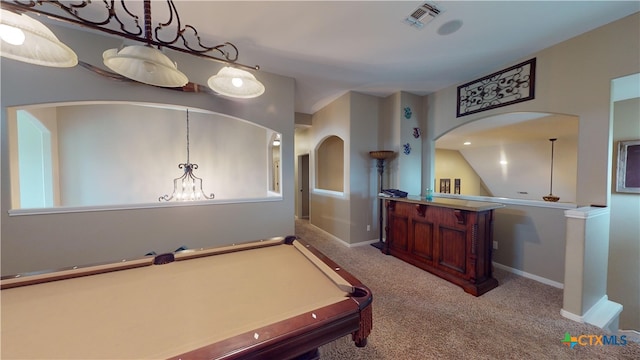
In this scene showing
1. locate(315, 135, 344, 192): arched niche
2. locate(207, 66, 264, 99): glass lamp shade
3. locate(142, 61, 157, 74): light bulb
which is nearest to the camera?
locate(142, 61, 157, 74): light bulb

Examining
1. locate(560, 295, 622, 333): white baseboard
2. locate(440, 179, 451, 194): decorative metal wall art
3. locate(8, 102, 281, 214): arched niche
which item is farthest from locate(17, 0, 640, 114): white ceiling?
locate(440, 179, 451, 194): decorative metal wall art

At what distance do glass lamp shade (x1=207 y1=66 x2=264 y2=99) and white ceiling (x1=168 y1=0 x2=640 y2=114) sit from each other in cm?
89

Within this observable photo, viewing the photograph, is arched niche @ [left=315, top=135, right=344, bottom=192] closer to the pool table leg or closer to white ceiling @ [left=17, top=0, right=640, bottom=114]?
white ceiling @ [left=17, top=0, right=640, bottom=114]

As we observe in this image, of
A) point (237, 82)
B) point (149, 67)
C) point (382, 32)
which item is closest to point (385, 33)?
point (382, 32)

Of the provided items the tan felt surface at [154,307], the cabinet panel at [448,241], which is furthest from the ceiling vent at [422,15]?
the tan felt surface at [154,307]

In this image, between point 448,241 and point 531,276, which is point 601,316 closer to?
point 531,276

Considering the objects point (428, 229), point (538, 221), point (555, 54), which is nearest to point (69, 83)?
point (428, 229)

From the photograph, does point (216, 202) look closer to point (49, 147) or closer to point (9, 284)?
point (9, 284)

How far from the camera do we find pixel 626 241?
2.76 m

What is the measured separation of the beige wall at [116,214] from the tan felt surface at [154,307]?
1.54 m

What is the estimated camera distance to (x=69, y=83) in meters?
2.35

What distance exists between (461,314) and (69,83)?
477 centimetres

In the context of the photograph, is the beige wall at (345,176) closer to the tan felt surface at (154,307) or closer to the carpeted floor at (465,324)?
the carpeted floor at (465,324)

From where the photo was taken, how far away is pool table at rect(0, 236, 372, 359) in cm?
81
